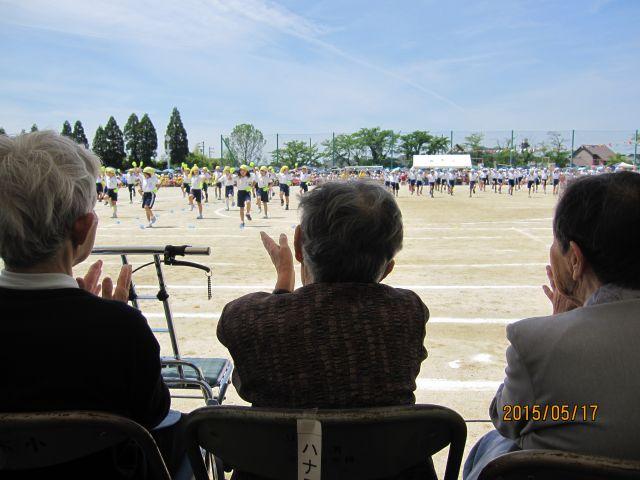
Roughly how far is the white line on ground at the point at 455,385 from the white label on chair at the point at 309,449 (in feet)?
9.32

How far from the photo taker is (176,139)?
92.8m

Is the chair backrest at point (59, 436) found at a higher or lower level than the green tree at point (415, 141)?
lower

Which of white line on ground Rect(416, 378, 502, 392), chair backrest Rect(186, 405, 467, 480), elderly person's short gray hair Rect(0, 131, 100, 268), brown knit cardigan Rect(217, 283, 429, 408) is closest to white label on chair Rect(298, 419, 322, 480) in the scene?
chair backrest Rect(186, 405, 467, 480)

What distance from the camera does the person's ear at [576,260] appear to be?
162 centimetres

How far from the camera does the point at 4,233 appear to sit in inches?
59.2

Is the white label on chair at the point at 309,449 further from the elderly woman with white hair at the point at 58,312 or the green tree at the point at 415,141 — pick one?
the green tree at the point at 415,141

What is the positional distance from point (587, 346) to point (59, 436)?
1317mm

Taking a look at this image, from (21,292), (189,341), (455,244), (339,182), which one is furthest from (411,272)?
(21,292)

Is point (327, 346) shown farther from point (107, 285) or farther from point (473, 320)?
point (473, 320)

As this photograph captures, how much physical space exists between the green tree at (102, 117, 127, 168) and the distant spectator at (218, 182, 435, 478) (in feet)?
265

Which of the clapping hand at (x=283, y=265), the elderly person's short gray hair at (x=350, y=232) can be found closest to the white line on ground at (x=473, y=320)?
the clapping hand at (x=283, y=265)

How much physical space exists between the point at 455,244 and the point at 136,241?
753 centimetres

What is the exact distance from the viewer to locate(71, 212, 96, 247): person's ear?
1.60m

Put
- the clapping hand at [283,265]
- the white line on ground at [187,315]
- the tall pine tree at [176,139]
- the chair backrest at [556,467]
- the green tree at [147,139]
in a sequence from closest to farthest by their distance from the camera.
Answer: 1. the chair backrest at [556,467]
2. the clapping hand at [283,265]
3. the white line on ground at [187,315]
4. the green tree at [147,139]
5. the tall pine tree at [176,139]
